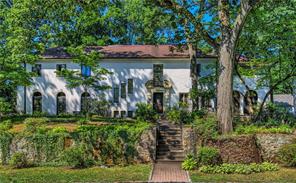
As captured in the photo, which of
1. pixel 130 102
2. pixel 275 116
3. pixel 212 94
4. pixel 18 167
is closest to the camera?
pixel 18 167

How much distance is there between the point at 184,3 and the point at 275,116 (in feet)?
39.1

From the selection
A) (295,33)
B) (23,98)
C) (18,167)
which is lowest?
(18,167)

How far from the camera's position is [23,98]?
3897 cm

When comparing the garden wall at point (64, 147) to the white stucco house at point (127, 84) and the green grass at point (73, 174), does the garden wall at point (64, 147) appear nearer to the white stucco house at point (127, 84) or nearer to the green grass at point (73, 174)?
the green grass at point (73, 174)

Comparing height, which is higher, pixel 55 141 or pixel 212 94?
pixel 212 94

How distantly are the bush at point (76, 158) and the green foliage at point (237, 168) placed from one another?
18.5ft

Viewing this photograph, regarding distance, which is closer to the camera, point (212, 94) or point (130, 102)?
point (212, 94)

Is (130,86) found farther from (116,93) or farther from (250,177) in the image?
(250,177)

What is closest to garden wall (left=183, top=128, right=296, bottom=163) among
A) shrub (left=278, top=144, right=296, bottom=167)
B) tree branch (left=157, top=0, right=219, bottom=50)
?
shrub (left=278, top=144, right=296, bottom=167)

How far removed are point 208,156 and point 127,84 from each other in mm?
21042

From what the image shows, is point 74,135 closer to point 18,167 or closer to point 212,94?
point 18,167

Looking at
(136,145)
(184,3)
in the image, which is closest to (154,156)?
(136,145)

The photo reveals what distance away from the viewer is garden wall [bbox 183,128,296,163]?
60.4 feet

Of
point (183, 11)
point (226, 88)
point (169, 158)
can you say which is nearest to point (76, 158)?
point (169, 158)
